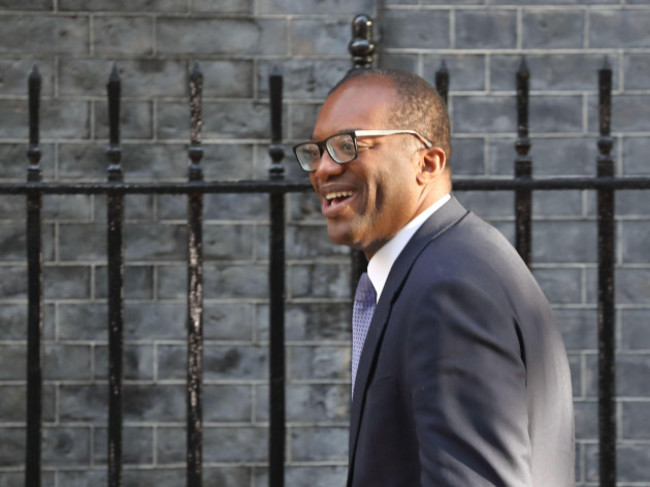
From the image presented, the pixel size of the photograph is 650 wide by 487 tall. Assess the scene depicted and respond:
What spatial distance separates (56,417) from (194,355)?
164 cm

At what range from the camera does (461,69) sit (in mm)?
4684

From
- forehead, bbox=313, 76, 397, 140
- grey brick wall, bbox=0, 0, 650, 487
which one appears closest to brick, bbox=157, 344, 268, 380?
grey brick wall, bbox=0, 0, 650, 487

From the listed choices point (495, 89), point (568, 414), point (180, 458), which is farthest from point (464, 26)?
point (568, 414)

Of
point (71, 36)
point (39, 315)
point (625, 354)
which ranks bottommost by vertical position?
point (625, 354)

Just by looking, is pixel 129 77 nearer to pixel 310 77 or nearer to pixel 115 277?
pixel 310 77

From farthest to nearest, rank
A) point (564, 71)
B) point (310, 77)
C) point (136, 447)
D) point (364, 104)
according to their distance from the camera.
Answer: point (564, 71) < point (310, 77) < point (136, 447) < point (364, 104)

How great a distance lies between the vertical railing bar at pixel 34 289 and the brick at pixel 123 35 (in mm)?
1521

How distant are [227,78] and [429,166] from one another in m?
2.69

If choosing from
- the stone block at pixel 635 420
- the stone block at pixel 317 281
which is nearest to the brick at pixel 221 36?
the stone block at pixel 317 281

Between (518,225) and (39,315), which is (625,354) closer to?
(518,225)

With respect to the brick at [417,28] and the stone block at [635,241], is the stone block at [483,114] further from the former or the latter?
the stone block at [635,241]

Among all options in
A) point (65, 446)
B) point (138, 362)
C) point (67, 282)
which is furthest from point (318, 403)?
point (67, 282)

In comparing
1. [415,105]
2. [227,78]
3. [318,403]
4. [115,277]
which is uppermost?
[227,78]

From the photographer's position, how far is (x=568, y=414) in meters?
1.81
